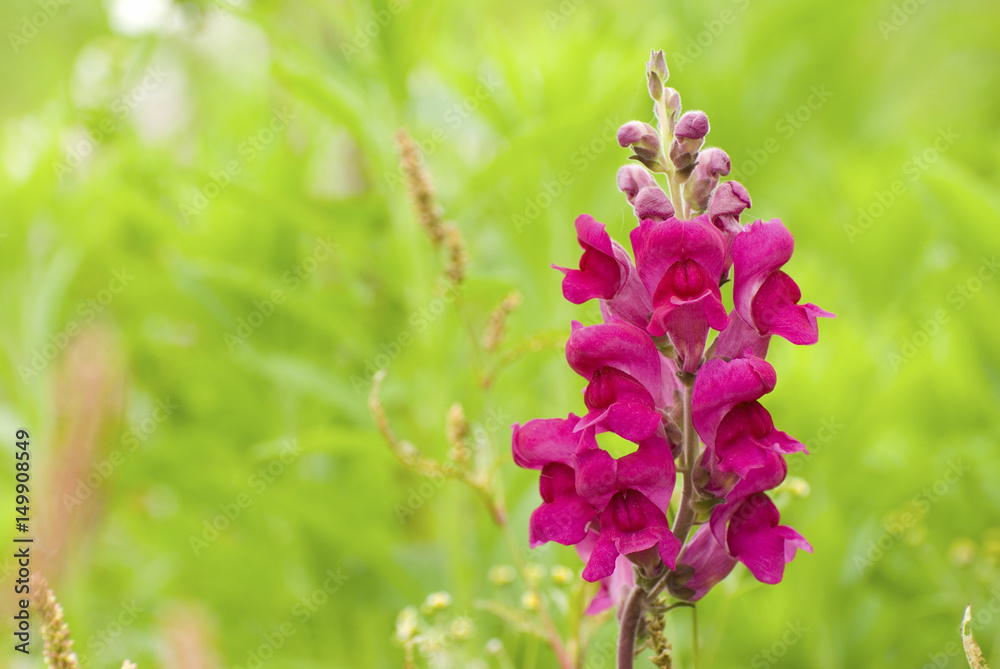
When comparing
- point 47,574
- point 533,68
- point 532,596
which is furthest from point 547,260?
point 47,574

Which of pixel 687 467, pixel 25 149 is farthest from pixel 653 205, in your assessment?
pixel 25 149

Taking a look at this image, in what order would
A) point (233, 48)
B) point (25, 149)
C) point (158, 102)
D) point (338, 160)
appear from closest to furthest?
point (25, 149), point (338, 160), point (233, 48), point (158, 102)

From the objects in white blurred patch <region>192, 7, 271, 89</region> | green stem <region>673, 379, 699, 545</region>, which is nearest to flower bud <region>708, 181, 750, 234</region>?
green stem <region>673, 379, 699, 545</region>

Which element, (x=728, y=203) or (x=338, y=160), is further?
(x=338, y=160)

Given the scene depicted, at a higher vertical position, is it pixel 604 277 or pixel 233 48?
pixel 233 48

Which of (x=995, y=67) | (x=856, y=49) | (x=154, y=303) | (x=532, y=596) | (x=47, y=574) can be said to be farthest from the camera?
(x=995, y=67)

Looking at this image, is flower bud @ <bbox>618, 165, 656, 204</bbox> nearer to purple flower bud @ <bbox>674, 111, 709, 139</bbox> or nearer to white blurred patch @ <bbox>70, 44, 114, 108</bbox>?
purple flower bud @ <bbox>674, 111, 709, 139</bbox>

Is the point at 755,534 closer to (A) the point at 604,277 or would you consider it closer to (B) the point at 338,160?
(A) the point at 604,277

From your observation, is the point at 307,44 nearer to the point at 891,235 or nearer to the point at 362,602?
the point at 362,602
